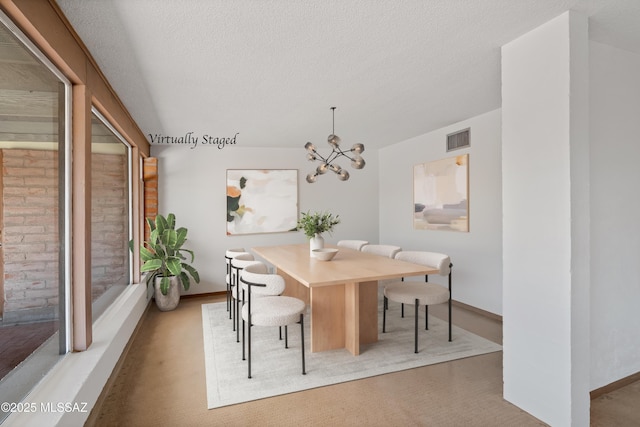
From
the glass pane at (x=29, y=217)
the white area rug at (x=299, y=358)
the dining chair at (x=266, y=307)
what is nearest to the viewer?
the glass pane at (x=29, y=217)

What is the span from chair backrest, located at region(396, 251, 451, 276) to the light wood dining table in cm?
14

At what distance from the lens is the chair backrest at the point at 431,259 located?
10.5 ft

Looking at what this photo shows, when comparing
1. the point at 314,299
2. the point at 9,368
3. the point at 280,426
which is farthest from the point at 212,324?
the point at 9,368

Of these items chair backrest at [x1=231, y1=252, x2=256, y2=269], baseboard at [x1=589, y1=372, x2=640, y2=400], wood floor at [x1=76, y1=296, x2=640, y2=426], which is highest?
chair backrest at [x1=231, y1=252, x2=256, y2=269]

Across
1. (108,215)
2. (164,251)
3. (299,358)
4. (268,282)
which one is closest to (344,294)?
(299,358)

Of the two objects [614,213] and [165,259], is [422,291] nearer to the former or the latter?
[614,213]

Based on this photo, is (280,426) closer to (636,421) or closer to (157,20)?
(636,421)

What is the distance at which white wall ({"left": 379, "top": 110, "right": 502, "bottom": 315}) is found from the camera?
3852mm

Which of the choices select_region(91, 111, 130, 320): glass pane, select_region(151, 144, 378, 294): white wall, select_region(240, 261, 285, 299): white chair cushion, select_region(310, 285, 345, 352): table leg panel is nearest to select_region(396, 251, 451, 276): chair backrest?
select_region(310, 285, 345, 352): table leg panel

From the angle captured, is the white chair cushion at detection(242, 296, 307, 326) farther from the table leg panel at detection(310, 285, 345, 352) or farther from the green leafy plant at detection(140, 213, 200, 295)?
the green leafy plant at detection(140, 213, 200, 295)

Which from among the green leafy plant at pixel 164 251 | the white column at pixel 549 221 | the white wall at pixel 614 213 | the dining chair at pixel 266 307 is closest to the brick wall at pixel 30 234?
the dining chair at pixel 266 307

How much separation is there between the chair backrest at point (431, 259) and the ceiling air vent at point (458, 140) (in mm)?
1574

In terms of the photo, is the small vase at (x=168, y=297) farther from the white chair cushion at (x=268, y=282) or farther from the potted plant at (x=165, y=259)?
the white chair cushion at (x=268, y=282)

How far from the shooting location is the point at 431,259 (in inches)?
134
